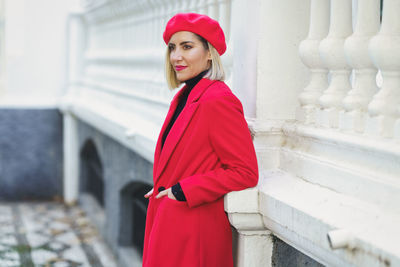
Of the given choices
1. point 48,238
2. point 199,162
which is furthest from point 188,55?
point 48,238

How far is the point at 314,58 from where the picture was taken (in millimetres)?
2578

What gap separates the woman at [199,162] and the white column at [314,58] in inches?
14.1

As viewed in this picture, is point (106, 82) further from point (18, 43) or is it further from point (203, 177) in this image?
point (203, 177)

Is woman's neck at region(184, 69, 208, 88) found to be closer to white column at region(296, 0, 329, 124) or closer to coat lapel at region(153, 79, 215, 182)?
coat lapel at region(153, 79, 215, 182)

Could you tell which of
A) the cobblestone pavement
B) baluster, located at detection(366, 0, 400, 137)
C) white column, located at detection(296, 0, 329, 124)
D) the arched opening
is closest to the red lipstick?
white column, located at detection(296, 0, 329, 124)

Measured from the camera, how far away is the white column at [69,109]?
8.17 m

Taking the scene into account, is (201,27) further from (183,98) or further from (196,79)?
(183,98)

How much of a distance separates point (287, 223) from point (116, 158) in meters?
3.78

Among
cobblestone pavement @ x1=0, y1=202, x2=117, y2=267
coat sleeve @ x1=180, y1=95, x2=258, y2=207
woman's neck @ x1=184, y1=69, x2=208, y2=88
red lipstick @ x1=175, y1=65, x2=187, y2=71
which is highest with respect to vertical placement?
red lipstick @ x1=175, y1=65, x2=187, y2=71

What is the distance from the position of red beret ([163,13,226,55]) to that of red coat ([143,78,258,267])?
0.18 meters

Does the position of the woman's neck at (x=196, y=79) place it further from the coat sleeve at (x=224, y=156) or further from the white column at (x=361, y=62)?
the white column at (x=361, y=62)

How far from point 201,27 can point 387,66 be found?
2.72ft

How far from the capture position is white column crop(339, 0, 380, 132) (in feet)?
7.35

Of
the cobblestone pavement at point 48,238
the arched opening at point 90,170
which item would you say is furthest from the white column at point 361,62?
the arched opening at point 90,170
